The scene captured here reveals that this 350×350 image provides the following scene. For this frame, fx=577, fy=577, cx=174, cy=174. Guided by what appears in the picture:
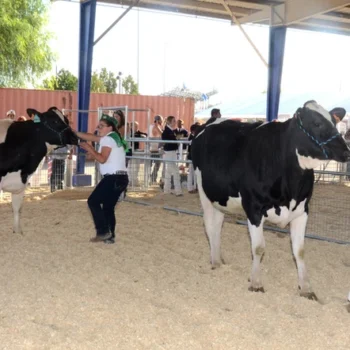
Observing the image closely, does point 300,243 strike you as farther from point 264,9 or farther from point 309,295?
point 264,9

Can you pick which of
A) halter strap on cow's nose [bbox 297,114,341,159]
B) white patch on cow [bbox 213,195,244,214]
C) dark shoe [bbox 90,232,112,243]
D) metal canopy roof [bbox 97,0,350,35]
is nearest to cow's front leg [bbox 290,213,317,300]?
white patch on cow [bbox 213,195,244,214]

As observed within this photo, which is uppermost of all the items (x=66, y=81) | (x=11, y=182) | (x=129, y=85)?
(x=129, y=85)

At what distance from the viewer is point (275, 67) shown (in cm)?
1750

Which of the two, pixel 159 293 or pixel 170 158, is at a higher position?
pixel 170 158

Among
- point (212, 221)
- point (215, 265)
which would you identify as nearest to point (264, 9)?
point (212, 221)

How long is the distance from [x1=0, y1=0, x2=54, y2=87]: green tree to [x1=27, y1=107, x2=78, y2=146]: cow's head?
18.7m

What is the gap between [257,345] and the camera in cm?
378

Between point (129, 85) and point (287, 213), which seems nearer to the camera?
point (287, 213)

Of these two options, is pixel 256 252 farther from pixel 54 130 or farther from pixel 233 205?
pixel 54 130

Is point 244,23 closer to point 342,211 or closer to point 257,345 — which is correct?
point 342,211

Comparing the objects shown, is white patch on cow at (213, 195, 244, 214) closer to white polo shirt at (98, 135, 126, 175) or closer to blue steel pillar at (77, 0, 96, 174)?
white polo shirt at (98, 135, 126, 175)

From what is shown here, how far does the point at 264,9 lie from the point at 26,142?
11.9m

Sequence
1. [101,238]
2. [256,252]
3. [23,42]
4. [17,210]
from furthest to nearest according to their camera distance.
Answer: [23,42] → [17,210] → [101,238] → [256,252]

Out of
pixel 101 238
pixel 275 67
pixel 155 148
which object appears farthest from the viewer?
pixel 275 67
